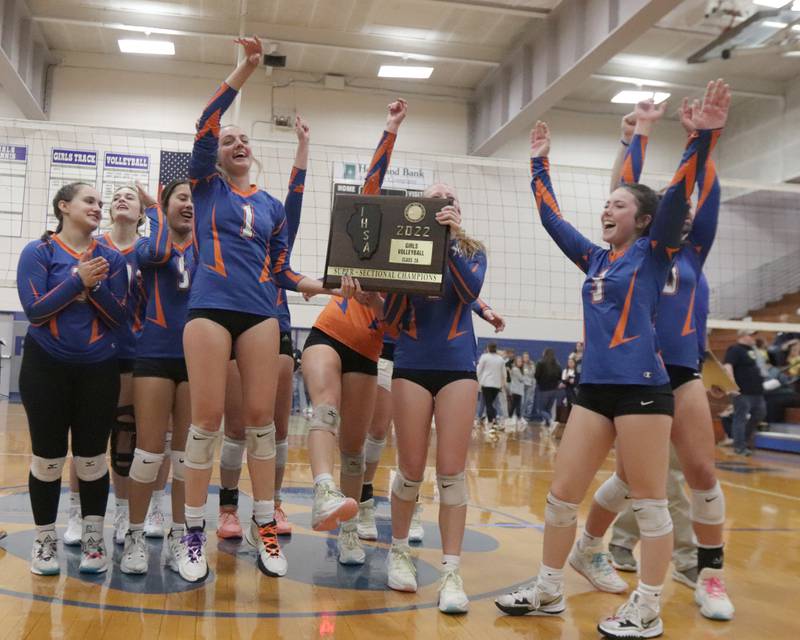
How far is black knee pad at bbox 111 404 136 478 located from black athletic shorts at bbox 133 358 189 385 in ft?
1.17

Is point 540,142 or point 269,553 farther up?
point 540,142

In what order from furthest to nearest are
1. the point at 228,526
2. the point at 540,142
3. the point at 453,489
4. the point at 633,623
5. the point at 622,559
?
the point at 228,526, the point at 622,559, the point at 540,142, the point at 453,489, the point at 633,623

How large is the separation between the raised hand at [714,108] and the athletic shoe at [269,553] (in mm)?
2407

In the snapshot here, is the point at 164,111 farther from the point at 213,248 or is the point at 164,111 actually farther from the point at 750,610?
the point at 750,610

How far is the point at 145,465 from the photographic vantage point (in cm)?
344

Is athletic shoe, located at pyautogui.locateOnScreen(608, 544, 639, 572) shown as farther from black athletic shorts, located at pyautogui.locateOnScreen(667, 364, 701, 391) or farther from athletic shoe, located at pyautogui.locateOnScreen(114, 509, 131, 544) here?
athletic shoe, located at pyautogui.locateOnScreen(114, 509, 131, 544)

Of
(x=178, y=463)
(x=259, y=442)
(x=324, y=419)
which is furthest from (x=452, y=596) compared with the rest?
(x=178, y=463)

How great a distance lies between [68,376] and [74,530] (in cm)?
104

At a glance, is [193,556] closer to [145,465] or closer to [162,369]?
[145,465]

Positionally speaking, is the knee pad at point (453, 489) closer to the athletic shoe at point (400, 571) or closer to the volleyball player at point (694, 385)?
the athletic shoe at point (400, 571)

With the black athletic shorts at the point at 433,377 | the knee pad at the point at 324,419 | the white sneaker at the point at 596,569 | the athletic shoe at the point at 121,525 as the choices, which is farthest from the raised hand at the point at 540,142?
the athletic shoe at the point at 121,525

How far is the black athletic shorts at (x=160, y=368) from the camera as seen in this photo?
3459mm

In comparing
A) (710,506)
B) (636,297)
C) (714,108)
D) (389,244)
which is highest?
(714,108)

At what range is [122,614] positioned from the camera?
277 centimetres
